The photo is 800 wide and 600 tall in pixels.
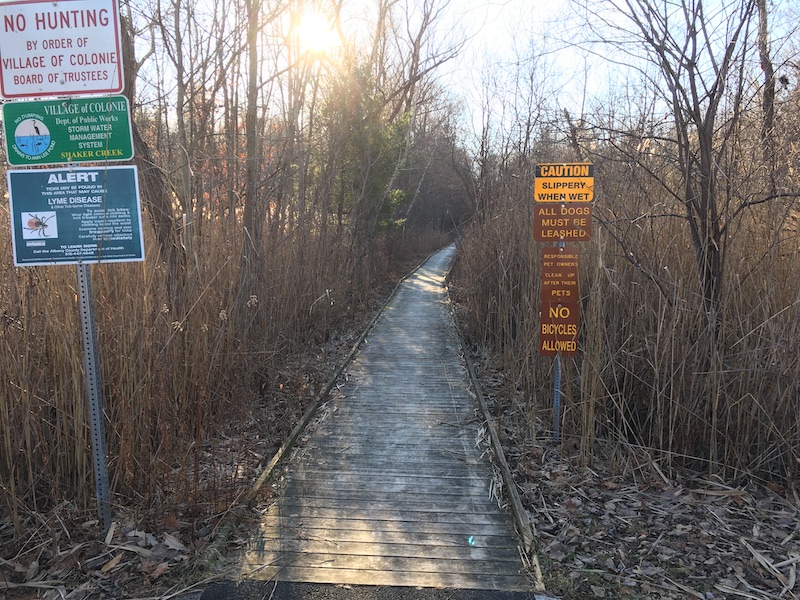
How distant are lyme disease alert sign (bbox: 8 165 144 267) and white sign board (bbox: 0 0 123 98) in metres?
0.45

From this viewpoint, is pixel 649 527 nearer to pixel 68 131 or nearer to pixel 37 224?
pixel 37 224

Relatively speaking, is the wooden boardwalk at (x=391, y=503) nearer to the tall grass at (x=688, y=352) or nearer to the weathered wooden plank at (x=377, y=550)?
the weathered wooden plank at (x=377, y=550)

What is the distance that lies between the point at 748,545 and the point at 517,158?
21.2ft

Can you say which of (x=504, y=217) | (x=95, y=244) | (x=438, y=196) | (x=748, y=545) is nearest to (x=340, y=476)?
(x=95, y=244)

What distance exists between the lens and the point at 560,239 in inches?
184

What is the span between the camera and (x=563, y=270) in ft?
15.6

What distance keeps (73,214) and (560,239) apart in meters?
3.67

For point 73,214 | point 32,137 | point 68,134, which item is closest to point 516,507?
point 73,214

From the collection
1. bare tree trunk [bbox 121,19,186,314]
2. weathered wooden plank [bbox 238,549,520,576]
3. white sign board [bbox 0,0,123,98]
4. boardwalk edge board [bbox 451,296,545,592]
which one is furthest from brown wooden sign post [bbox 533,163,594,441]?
white sign board [bbox 0,0,123,98]

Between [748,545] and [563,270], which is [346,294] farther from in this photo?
[748,545]

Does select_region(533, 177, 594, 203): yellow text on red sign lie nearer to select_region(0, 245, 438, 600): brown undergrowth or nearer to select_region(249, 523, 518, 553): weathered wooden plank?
select_region(249, 523, 518, 553): weathered wooden plank

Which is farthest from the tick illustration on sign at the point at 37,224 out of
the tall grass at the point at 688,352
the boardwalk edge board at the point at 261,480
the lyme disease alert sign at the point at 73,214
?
the tall grass at the point at 688,352

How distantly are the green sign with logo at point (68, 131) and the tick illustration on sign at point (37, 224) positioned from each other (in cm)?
30

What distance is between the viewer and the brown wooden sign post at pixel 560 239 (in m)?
4.52
